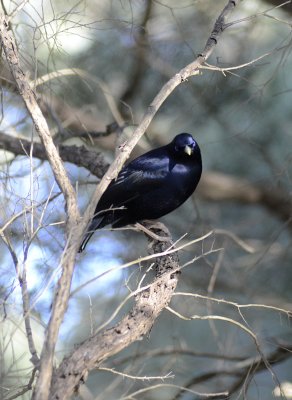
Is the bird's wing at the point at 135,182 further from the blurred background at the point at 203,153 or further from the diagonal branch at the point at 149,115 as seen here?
the diagonal branch at the point at 149,115

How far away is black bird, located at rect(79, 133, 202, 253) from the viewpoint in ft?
11.8

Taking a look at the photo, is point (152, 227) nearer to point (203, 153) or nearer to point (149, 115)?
point (149, 115)

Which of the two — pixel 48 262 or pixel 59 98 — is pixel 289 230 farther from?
pixel 48 262

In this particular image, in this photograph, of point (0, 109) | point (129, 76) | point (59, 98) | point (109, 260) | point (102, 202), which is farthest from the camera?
point (129, 76)

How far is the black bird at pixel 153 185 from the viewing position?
142 inches

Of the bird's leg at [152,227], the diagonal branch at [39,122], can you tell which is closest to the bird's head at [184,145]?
the bird's leg at [152,227]

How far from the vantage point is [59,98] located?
178 inches

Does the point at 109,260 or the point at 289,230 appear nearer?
the point at 109,260

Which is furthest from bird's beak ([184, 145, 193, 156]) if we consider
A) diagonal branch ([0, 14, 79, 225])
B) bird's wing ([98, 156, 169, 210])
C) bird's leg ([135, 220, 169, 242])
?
diagonal branch ([0, 14, 79, 225])

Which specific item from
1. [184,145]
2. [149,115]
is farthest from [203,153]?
[149,115]

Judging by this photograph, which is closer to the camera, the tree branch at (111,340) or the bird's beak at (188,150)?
the tree branch at (111,340)

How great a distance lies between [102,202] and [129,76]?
1.88m

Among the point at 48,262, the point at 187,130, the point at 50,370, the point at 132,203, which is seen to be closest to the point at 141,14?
the point at 187,130

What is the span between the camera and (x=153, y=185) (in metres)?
3.62
